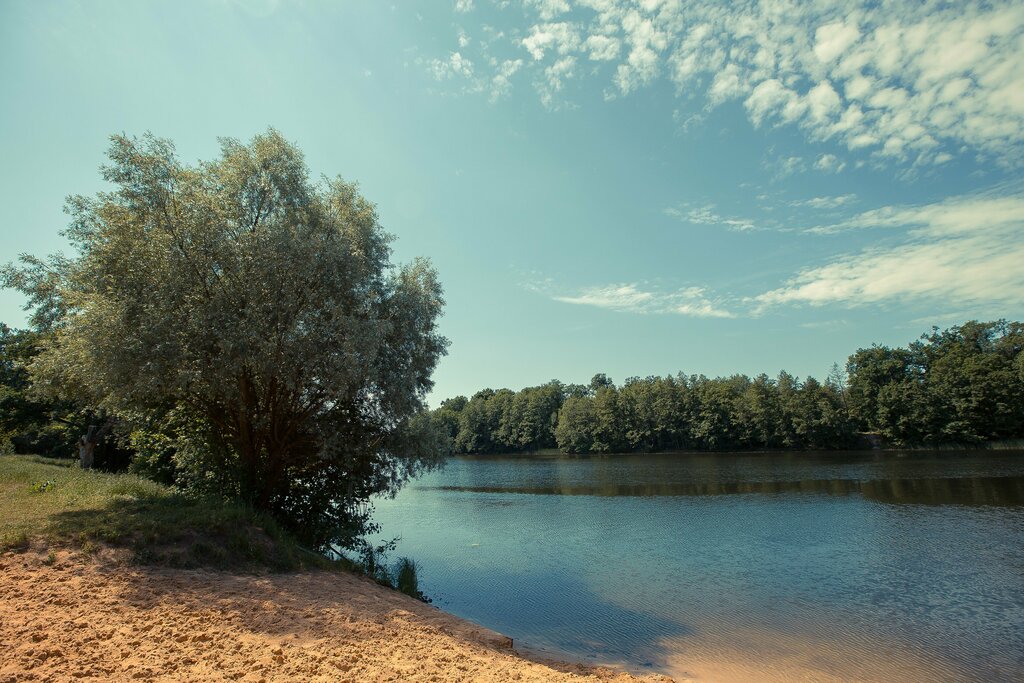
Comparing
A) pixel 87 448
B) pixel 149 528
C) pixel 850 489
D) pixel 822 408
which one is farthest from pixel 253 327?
pixel 822 408

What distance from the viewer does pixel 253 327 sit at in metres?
15.8

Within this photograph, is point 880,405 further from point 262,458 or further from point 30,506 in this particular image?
point 30,506

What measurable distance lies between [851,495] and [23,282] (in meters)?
49.4

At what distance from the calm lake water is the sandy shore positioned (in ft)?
12.5

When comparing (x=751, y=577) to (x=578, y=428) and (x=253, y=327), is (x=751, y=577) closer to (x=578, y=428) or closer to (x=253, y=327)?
(x=253, y=327)

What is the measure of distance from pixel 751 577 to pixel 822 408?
92026 millimetres

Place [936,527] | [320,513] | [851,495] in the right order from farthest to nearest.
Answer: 1. [851,495]
2. [936,527]
3. [320,513]

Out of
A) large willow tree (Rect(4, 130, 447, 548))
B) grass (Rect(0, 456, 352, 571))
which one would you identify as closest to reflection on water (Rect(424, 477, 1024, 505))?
large willow tree (Rect(4, 130, 447, 548))

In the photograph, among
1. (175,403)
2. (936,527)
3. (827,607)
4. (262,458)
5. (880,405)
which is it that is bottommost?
(827,607)

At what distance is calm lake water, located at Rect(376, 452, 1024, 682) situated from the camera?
13.0 metres

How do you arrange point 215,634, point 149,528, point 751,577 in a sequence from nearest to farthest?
point 215,634, point 149,528, point 751,577

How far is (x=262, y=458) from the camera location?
20.2 meters

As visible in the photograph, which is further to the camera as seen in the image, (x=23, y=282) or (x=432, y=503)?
(x=432, y=503)

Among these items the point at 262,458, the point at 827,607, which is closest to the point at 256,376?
the point at 262,458
